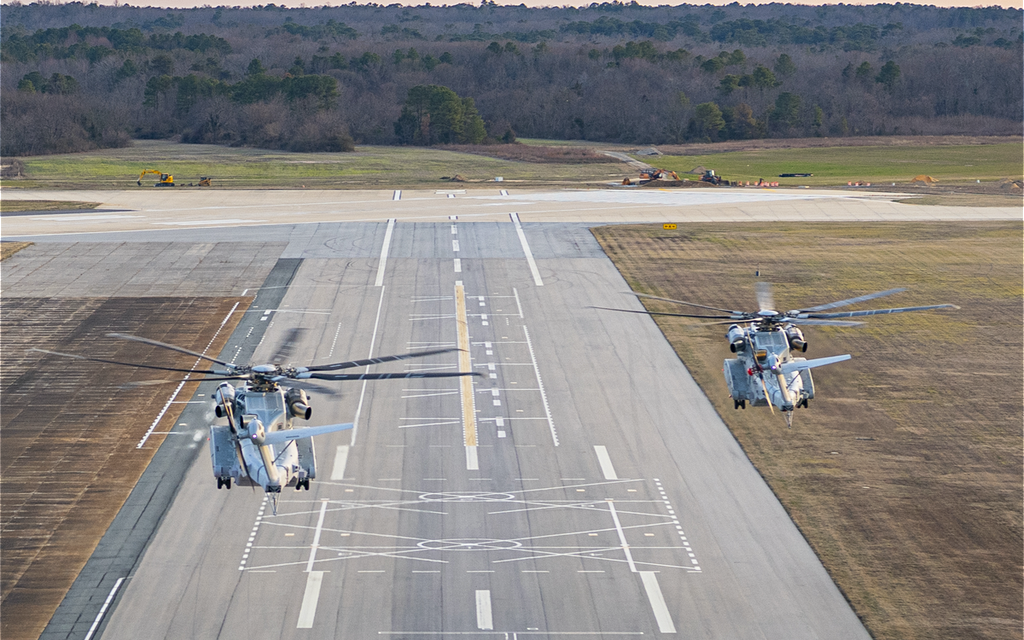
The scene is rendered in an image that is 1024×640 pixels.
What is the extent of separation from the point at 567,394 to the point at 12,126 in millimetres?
146860

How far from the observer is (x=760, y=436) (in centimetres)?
→ 6156

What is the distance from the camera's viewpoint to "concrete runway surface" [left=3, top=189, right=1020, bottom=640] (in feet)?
142

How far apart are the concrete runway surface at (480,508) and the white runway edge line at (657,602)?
0.08 metres

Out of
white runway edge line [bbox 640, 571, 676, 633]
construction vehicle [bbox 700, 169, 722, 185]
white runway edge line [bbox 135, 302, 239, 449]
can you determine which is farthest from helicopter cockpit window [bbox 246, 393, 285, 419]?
construction vehicle [bbox 700, 169, 722, 185]

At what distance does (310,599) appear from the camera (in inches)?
1734

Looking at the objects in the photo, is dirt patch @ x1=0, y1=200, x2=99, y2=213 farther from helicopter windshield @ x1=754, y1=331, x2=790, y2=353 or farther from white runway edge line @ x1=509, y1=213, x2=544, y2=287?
helicopter windshield @ x1=754, y1=331, x2=790, y2=353

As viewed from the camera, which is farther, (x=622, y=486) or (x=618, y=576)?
(x=622, y=486)

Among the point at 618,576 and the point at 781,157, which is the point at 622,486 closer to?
the point at 618,576

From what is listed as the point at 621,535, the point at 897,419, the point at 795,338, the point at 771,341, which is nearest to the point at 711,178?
the point at 897,419

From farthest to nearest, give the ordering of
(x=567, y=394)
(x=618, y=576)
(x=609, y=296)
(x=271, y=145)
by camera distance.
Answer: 1. (x=271, y=145)
2. (x=609, y=296)
3. (x=567, y=394)
4. (x=618, y=576)

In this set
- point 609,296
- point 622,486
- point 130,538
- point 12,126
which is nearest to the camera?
point 130,538

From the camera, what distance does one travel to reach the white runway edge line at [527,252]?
313ft

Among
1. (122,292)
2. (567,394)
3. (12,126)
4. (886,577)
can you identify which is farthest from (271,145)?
(886,577)

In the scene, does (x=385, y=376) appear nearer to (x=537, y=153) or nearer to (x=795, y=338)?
(x=795, y=338)
